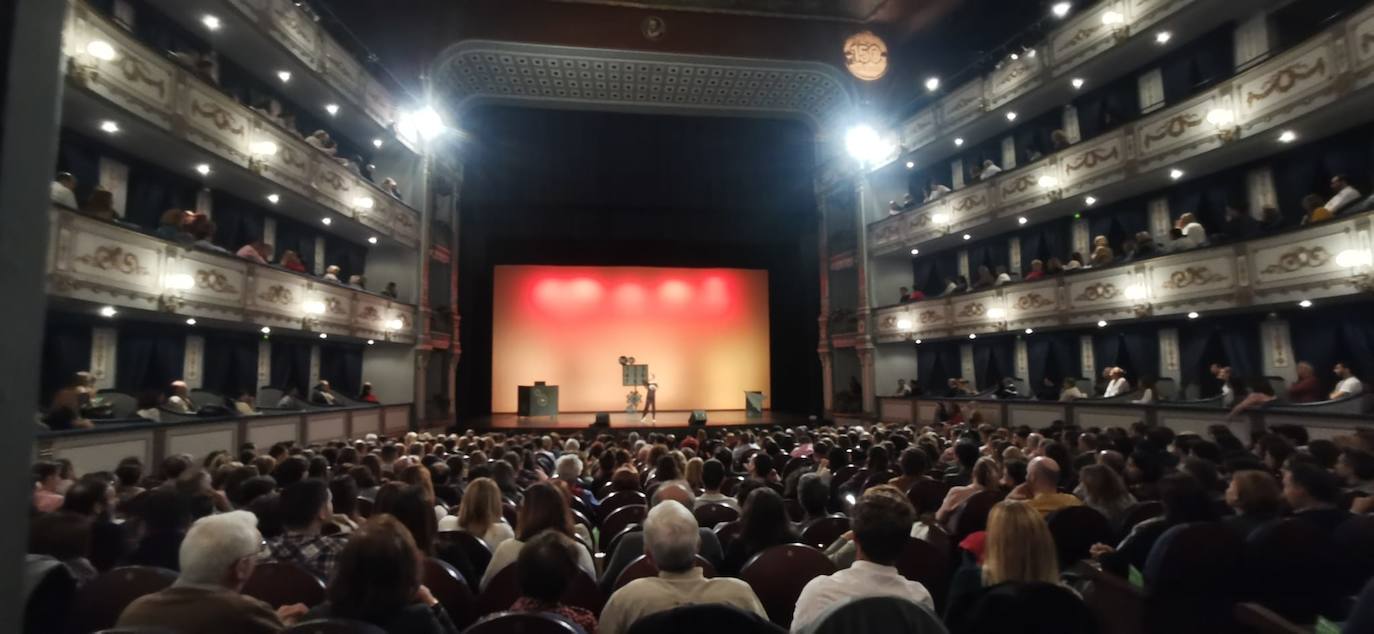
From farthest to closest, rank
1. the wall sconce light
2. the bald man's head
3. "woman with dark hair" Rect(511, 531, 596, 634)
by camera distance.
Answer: the wall sconce light → the bald man's head → "woman with dark hair" Rect(511, 531, 596, 634)

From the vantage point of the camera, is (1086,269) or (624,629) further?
(1086,269)

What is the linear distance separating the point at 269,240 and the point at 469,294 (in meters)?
7.21

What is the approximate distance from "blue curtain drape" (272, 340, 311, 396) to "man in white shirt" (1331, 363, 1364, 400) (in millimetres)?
16523

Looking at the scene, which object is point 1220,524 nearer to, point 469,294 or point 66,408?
point 66,408

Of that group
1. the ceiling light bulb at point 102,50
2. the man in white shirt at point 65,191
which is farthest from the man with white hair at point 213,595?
the ceiling light bulb at point 102,50

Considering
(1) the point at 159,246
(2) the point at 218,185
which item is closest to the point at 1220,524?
(1) the point at 159,246

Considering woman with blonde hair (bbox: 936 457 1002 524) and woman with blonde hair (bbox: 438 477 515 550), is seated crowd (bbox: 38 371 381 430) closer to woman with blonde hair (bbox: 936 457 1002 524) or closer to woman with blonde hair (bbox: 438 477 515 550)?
woman with blonde hair (bbox: 438 477 515 550)

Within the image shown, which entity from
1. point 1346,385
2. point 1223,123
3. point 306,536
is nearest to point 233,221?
point 306,536

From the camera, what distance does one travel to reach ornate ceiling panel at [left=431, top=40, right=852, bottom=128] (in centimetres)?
1756

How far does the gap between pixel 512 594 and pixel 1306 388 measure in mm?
10992

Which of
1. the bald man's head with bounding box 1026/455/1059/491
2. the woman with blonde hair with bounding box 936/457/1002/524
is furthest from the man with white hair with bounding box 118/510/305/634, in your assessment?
the bald man's head with bounding box 1026/455/1059/491

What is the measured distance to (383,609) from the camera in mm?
2223

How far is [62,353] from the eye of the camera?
9.35 m

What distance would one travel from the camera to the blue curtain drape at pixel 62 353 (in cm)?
920
